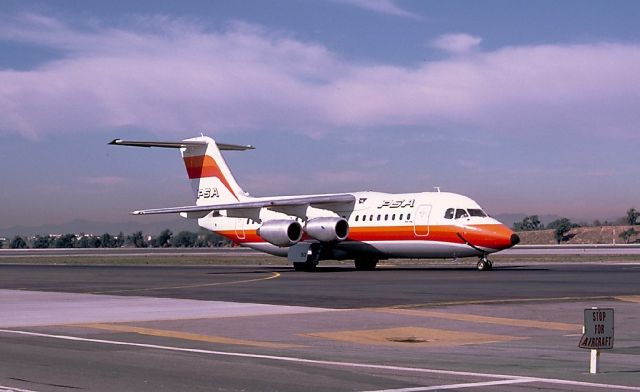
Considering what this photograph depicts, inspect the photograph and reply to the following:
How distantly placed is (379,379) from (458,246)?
107 ft

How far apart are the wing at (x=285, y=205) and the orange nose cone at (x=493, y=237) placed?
26.8 ft

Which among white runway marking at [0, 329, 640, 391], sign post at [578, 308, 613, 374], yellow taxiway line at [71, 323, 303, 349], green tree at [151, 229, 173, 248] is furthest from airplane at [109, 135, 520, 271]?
green tree at [151, 229, 173, 248]

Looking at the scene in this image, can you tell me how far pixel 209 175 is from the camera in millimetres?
56375

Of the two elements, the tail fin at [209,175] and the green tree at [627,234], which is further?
the green tree at [627,234]

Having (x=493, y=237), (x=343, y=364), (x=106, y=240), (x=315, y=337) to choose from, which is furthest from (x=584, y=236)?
(x=343, y=364)

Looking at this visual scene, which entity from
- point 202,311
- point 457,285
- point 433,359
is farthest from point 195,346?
point 457,285

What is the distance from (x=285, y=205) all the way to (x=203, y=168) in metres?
8.81

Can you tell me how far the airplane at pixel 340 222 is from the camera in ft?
146

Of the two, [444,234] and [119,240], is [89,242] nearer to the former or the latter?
[119,240]

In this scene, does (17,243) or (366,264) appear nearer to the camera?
(366,264)

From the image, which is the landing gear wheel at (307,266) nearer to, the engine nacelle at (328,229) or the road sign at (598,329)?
the engine nacelle at (328,229)

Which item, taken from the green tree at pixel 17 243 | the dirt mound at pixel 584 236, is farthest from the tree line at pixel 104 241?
the dirt mound at pixel 584 236

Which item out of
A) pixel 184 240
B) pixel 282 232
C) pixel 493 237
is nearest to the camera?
pixel 493 237

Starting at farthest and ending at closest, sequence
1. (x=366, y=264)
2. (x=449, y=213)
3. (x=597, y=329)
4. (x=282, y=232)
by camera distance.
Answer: (x=366, y=264), (x=282, y=232), (x=449, y=213), (x=597, y=329)
